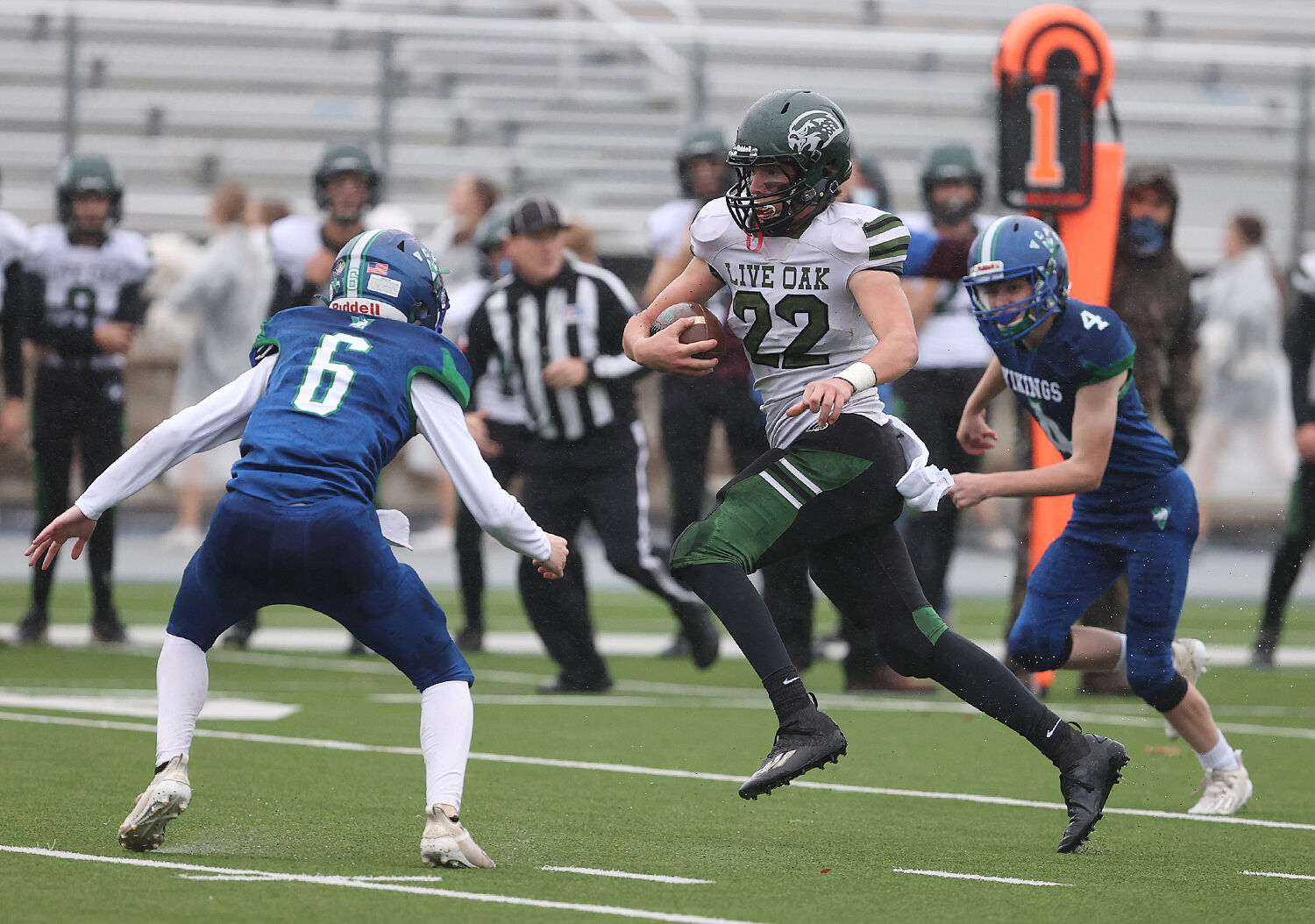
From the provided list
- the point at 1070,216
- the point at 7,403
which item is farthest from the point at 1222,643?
the point at 7,403

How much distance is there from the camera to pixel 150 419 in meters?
15.1

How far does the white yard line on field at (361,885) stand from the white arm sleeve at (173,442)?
74 centimetres

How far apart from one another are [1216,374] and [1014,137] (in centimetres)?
809

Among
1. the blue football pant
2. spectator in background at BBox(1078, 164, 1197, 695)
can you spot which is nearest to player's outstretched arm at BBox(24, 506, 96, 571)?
the blue football pant

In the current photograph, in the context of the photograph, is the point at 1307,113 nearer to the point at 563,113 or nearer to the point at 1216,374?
the point at 1216,374

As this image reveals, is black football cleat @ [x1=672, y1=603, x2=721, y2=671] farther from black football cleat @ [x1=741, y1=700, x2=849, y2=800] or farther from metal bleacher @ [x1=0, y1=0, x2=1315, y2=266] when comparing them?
metal bleacher @ [x1=0, y1=0, x2=1315, y2=266]

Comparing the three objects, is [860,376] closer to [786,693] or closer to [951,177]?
[786,693]

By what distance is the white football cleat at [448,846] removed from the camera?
424 centimetres

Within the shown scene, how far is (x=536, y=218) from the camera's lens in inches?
310

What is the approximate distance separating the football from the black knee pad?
1558 mm

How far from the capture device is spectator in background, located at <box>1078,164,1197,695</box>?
7871 mm

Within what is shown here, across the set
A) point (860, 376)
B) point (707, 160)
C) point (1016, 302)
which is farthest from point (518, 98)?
point (860, 376)

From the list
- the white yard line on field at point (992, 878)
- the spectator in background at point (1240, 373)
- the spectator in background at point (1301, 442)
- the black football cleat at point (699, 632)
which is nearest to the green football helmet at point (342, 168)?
the black football cleat at point (699, 632)

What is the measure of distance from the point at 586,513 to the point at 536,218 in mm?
1194
